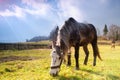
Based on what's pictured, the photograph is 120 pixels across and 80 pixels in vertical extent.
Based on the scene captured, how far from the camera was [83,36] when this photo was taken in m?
12.6

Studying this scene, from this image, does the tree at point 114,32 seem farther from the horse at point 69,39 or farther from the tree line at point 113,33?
the horse at point 69,39

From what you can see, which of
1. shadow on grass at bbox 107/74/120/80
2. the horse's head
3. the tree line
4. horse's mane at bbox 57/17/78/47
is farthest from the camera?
the tree line

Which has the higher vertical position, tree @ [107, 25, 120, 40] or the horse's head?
tree @ [107, 25, 120, 40]

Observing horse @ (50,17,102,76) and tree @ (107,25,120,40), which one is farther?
tree @ (107,25,120,40)

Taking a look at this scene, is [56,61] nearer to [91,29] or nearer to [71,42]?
[71,42]

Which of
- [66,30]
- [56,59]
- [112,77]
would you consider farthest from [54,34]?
[112,77]

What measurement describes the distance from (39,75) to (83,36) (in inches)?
132

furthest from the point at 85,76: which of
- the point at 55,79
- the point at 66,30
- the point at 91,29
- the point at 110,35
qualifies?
the point at 110,35

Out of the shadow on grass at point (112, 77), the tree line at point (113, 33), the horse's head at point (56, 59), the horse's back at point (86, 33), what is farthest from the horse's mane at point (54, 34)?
the tree line at point (113, 33)

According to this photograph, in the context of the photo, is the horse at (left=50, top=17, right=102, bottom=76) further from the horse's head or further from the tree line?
the tree line

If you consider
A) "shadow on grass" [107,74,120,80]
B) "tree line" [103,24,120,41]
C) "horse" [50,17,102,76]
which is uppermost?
"tree line" [103,24,120,41]

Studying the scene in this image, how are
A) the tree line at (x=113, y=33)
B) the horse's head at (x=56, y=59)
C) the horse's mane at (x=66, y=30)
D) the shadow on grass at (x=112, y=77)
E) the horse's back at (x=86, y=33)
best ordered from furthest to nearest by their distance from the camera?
the tree line at (x=113, y=33)
the horse's back at (x=86, y=33)
the shadow on grass at (x=112, y=77)
the horse's mane at (x=66, y=30)
the horse's head at (x=56, y=59)

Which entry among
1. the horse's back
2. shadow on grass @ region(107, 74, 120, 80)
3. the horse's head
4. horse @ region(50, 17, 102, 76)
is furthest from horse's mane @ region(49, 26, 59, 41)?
shadow on grass @ region(107, 74, 120, 80)

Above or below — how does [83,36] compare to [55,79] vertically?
above
